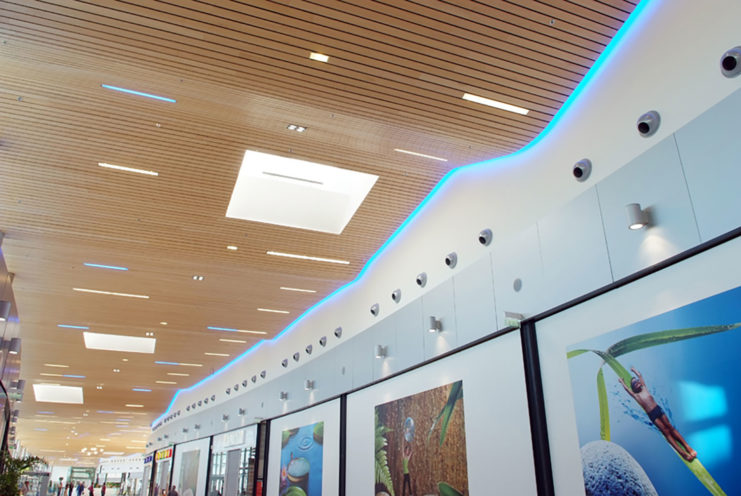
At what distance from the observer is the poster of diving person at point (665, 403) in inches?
159

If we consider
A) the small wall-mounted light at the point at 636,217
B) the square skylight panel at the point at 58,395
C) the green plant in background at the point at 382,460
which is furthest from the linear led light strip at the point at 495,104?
the square skylight panel at the point at 58,395

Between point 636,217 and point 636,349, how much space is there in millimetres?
1132

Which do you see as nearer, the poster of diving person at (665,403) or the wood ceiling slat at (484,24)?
the poster of diving person at (665,403)

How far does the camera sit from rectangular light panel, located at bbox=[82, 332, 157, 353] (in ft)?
59.5

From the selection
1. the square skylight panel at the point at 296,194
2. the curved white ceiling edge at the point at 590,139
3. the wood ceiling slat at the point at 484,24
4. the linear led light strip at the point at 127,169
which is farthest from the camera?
the square skylight panel at the point at 296,194

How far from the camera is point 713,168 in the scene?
4.28m

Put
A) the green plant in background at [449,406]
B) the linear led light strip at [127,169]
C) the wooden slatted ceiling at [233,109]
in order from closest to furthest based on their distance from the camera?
the wooden slatted ceiling at [233,109], the green plant in background at [449,406], the linear led light strip at [127,169]

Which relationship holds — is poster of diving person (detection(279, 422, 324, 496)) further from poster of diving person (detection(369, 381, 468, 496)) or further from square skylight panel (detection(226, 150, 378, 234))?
square skylight panel (detection(226, 150, 378, 234))

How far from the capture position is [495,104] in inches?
251

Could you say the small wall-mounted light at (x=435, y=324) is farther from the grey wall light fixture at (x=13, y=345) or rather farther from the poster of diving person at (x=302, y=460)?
the grey wall light fixture at (x=13, y=345)

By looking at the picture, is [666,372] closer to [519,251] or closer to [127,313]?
[519,251]

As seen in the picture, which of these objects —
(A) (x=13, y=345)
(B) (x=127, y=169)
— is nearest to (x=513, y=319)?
(B) (x=127, y=169)

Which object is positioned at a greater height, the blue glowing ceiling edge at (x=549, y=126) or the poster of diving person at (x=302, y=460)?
the blue glowing ceiling edge at (x=549, y=126)

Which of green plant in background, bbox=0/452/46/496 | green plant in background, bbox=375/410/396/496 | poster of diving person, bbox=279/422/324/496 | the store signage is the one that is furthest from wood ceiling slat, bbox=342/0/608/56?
the store signage
